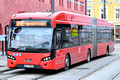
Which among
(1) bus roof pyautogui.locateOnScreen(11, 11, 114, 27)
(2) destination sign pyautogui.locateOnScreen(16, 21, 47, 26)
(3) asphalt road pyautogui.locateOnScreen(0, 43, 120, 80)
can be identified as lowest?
(3) asphalt road pyautogui.locateOnScreen(0, 43, 120, 80)

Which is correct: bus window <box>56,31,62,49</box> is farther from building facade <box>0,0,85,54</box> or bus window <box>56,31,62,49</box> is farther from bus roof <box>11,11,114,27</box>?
building facade <box>0,0,85,54</box>

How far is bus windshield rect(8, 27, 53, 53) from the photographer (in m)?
15.3

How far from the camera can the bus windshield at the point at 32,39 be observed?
15.3 m

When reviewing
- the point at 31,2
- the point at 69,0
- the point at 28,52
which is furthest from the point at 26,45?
the point at 69,0

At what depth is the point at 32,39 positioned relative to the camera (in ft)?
50.4

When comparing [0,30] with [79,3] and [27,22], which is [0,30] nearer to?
[27,22]

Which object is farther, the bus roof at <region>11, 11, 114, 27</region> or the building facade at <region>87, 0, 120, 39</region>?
the building facade at <region>87, 0, 120, 39</region>

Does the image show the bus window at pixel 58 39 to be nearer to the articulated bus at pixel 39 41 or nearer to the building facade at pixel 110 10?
the articulated bus at pixel 39 41

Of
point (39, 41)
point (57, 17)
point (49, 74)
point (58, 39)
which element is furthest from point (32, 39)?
point (49, 74)

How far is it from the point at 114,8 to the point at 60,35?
207ft

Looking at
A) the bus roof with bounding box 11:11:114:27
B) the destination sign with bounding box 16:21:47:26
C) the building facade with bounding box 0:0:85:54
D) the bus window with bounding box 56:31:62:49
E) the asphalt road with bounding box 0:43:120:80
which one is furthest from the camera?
the building facade with bounding box 0:0:85:54

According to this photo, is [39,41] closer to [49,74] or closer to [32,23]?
[32,23]

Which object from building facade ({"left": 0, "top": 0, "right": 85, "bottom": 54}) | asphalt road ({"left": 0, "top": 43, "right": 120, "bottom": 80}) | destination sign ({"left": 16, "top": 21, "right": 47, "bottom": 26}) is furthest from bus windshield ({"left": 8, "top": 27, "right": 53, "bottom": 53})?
building facade ({"left": 0, "top": 0, "right": 85, "bottom": 54})

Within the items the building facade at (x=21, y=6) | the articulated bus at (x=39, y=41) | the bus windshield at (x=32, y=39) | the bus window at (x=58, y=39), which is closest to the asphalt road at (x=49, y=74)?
the articulated bus at (x=39, y=41)
